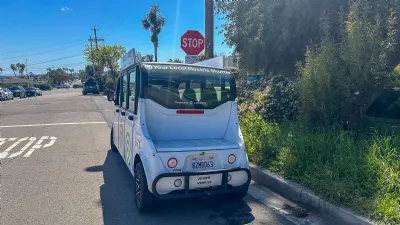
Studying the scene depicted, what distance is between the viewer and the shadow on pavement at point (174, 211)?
3.98 metres

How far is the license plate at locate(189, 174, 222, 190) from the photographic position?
13.0 ft

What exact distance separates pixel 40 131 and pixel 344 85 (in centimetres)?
995

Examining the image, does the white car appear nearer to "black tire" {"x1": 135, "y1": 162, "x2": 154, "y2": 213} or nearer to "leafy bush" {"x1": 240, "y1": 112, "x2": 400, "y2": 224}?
"black tire" {"x1": 135, "y1": 162, "x2": 154, "y2": 213}

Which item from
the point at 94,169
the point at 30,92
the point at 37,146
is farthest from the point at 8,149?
the point at 30,92

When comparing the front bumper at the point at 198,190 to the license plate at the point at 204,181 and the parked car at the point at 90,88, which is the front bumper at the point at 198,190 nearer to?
the license plate at the point at 204,181

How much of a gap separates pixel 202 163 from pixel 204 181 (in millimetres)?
234

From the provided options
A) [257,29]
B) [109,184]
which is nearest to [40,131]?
[109,184]

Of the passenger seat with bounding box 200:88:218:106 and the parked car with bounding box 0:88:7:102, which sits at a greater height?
the passenger seat with bounding box 200:88:218:106

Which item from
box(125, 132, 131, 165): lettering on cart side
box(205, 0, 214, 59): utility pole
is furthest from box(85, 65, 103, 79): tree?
box(125, 132, 131, 165): lettering on cart side

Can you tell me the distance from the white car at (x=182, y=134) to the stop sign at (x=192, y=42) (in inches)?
138

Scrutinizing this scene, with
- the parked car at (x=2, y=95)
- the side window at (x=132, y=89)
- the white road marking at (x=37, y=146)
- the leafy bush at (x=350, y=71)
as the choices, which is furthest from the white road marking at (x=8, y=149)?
the parked car at (x=2, y=95)

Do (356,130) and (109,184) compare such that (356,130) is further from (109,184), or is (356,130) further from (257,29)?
(109,184)

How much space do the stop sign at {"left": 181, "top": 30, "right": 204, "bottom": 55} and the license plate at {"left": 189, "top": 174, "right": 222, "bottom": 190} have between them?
5377 millimetres

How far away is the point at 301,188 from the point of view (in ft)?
14.8
